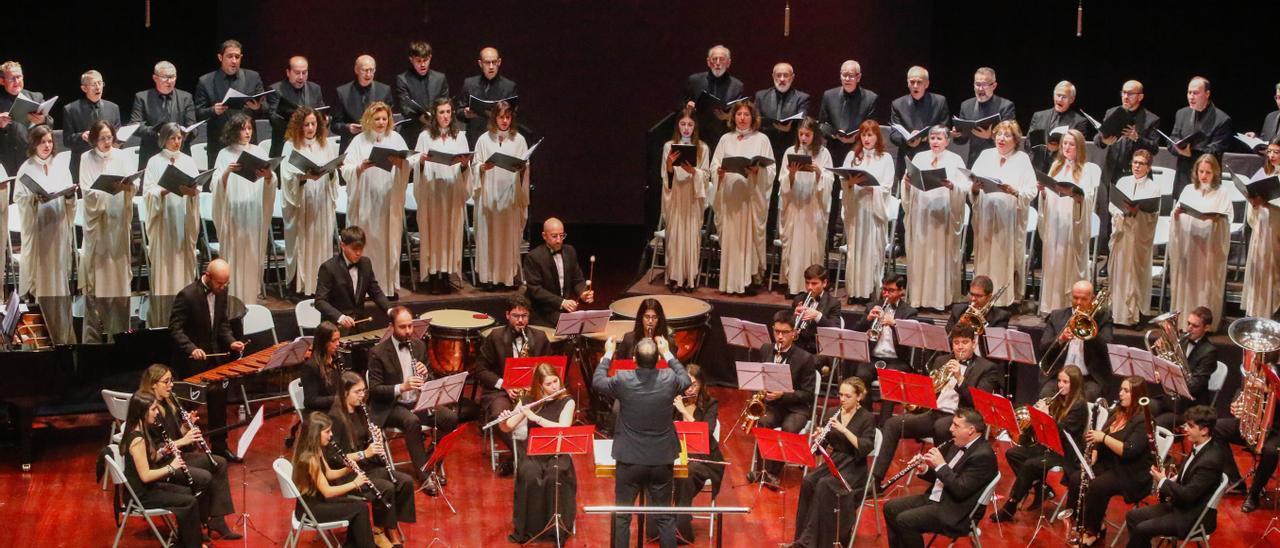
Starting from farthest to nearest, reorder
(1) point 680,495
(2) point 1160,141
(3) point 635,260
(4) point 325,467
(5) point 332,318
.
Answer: (3) point 635,260, (2) point 1160,141, (5) point 332,318, (1) point 680,495, (4) point 325,467

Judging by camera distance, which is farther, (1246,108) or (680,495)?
(1246,108)

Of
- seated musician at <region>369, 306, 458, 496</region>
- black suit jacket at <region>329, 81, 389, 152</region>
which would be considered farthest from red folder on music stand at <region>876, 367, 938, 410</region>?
black suit jacket at <region>329, 81, 389, 152</region>

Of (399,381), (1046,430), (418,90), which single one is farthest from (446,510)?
(418,90)

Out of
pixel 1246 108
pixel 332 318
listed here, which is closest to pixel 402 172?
pixel 332 318

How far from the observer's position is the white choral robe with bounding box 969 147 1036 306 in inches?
467

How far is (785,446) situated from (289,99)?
19.1ft

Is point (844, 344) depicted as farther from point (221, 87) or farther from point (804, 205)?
point (221, 87)

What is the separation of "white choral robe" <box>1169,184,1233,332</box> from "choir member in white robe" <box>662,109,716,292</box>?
12.1 feet

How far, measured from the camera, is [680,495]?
934cm

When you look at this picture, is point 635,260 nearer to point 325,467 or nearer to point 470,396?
point 470,396

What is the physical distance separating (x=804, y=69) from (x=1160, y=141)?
14.1 feet

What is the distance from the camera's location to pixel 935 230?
12102 mm

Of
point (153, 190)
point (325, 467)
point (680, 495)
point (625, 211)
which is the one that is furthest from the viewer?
point (625, 211)

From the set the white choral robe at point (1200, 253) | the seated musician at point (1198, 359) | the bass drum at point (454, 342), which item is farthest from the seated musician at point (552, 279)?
the white choral robe at point (1200, 253)
